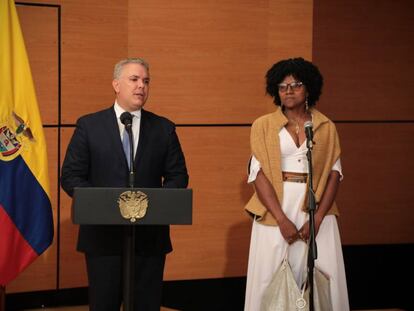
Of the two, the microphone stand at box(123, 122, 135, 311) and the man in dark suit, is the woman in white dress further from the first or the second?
the microphone stand at box(123, 122, 135, 311)

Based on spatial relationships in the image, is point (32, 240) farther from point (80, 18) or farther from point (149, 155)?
point (80, 18)

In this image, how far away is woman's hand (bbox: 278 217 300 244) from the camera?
454cm

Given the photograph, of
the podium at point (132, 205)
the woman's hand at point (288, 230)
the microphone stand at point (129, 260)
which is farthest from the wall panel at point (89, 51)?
the podium at point (132, 205)

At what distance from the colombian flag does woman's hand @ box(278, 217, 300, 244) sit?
1425 mm

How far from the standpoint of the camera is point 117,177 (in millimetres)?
3879

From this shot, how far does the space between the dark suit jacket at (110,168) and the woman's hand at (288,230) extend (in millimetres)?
819

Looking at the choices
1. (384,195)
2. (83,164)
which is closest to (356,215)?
(384,195)

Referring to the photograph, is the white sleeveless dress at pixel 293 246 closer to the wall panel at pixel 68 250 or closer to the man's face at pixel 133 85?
the man's face at pixel 133 85

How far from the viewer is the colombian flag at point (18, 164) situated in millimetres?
4668

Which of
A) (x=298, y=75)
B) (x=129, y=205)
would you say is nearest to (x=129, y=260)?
(x=129, y=205)

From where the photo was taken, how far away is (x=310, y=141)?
160 inches

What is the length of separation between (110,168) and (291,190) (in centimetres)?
122

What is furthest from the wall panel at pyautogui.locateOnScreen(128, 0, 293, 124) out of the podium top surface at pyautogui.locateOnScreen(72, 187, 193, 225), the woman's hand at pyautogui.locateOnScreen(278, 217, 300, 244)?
the podium top surface at pyautogui.locateOnScreen(72, 187, 193, 225)

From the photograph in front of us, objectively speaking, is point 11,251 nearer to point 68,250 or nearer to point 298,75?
point 68,250
